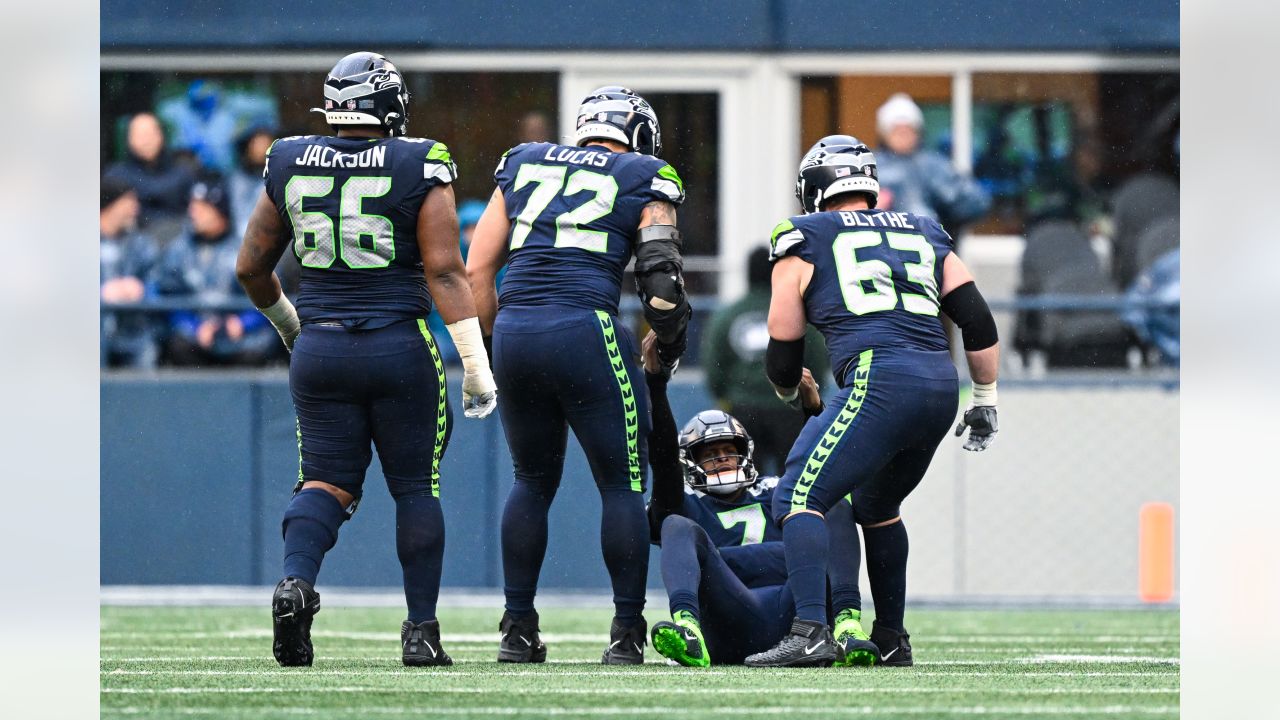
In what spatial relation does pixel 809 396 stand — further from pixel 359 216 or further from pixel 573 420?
pixel 359 216

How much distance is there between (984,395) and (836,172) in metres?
0.91

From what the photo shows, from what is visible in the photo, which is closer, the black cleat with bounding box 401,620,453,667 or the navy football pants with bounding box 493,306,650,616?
the black cleat with bounding box 401,620,453,667

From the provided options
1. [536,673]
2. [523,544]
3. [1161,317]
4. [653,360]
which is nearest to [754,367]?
[1161,317]

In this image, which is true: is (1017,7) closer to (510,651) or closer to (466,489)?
(466,489)

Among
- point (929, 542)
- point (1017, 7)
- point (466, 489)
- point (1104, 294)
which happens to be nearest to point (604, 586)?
point (466, 489)

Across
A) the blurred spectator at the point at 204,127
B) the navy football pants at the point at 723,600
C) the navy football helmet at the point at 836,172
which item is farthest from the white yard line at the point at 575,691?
the blurred spectator at the point at 204,127

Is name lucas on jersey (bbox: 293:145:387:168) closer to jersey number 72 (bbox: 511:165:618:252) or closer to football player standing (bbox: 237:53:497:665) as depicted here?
football player standing (bbox: 237:53:497:665)

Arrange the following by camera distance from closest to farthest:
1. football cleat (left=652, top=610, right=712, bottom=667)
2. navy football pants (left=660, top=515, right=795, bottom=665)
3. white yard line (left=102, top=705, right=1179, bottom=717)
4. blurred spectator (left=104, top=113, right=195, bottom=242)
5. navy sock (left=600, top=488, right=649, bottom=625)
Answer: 1. white yard line (left=102, top=705, right=1179, bottom=717)
2. football cleat (left=652, top=610, right=712, bottom=667)
3. navy football pants (left=660, top=515, right=795, bottom=665)
4. navy sock (left=600, top=488, right=649, bottom=625)
5. blurred spectator (left=104, top=113, right=195, bottom=242)

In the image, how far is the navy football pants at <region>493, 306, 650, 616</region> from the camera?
6.81 metres

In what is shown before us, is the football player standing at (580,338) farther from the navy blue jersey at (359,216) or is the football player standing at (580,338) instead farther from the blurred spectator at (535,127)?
the blurred spectator at (535,127)

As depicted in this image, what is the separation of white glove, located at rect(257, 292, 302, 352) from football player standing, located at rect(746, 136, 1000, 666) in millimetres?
1628

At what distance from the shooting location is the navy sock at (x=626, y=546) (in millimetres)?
6875

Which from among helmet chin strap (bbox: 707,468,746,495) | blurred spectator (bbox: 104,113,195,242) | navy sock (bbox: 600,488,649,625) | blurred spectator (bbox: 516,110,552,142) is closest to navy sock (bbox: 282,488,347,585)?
navy sock (bbox: 600,488,649,625)

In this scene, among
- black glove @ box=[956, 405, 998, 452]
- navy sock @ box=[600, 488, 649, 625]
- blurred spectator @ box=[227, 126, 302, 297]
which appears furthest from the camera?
blurred spectator @ box=[227, 126, 302, 297]
